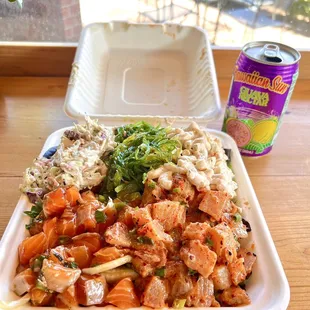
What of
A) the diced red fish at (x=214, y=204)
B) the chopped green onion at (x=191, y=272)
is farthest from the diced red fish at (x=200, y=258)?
the diced red fish at (x=214, y=204)

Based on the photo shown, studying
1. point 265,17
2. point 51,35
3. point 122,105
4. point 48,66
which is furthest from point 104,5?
point 265,17

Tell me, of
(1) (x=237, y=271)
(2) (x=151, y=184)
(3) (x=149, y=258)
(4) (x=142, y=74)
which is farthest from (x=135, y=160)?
(4) (x=142, y=74)

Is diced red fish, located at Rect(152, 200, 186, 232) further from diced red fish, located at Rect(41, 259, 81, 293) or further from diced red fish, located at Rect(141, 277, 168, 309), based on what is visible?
diced red fish, located at Rect(41, 259, 81, 293)

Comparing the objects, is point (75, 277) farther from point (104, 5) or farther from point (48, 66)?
point (104, 5)

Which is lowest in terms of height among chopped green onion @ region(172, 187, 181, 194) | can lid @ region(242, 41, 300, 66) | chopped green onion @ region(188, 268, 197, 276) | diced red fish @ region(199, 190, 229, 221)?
chopped green onion @ region(188, 268, 197, 276)

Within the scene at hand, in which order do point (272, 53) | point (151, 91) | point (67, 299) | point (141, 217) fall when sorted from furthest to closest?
1. point (151, 91)
2. point (272, 53)
3. point (141, 217)
4. point (67, 299)

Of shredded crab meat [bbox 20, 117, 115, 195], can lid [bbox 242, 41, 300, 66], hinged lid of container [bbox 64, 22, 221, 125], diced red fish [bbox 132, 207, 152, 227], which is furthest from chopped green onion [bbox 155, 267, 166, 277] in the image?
can lid [bbox 242, 41, 300, 66]

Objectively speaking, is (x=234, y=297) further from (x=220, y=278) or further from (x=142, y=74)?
(x=142, y=74)

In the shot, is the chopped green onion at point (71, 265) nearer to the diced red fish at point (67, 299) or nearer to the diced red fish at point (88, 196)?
the diced red fish at point (67, 299)
